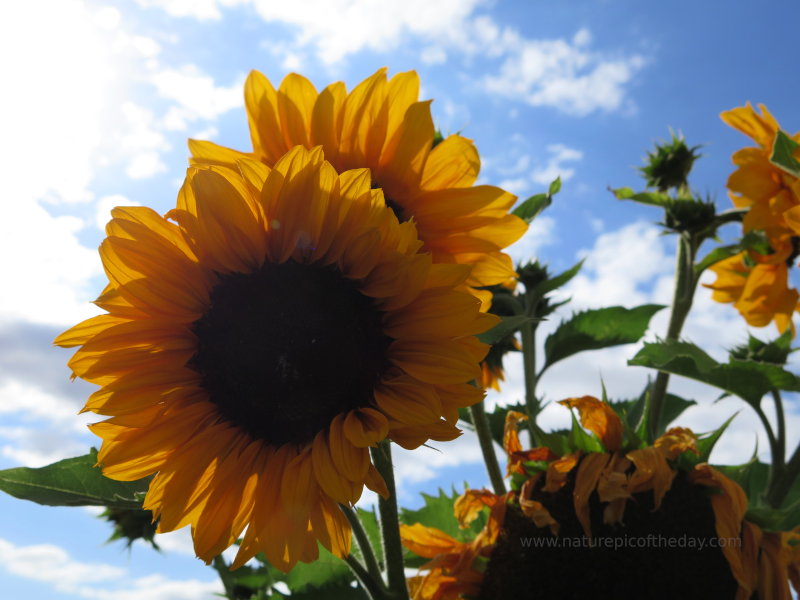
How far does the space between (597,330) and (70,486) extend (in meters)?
1.68

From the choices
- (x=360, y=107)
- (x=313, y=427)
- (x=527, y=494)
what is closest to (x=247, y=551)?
(x=313, y=427)

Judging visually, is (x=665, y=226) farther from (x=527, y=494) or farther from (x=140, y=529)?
(x=140, y=529)

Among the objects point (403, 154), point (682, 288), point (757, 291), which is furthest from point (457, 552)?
point (757, 291)

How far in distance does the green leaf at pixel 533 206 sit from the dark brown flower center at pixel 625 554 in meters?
0.65

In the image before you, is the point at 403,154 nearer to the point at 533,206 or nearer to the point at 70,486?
the point at 533,206

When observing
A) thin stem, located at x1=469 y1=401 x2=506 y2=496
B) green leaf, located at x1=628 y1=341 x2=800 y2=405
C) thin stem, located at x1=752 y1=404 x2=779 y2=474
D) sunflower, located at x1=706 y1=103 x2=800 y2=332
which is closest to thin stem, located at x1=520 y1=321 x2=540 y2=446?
thin stem, located at x1=469 y1=401 x2=506 y2=496

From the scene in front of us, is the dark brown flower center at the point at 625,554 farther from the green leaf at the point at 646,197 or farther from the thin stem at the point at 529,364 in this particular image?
the green leaf at the point at 646,197

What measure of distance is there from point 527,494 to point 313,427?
687 millimetres

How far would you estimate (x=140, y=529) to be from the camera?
10.9ft

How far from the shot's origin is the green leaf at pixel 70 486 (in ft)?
5.46

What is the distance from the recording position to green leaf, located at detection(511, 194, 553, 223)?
194 centimetres

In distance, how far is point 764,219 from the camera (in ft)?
8.62

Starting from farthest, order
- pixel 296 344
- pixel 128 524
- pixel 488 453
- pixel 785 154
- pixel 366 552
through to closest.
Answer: pixel 128 524 < pixel 488 453 < pixel 785 154 < pixel 366 552 < pixel 296 344

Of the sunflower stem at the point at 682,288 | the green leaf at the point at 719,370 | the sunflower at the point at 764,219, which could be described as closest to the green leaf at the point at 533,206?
the green leaf at the point at 719,370
